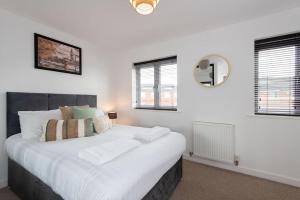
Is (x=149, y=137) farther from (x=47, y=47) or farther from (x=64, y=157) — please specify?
(x=47, y=47)

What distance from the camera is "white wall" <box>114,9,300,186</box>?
2.18m

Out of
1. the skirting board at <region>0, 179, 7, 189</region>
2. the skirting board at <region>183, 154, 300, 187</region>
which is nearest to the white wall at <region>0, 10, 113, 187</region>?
the skirting board at <region>0, 179, 7, 189</region>

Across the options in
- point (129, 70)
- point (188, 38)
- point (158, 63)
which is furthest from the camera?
point (129, 70)

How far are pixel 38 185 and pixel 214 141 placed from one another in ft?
8.07

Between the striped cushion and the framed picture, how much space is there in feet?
3.78

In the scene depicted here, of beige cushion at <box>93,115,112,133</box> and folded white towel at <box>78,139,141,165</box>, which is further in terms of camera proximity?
beige cushion at <box>93,115,112,133</box>

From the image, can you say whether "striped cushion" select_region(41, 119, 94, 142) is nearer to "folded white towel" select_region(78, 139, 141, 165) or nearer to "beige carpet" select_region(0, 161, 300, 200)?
Answer: "folded white towel" select_region(78, 139, 141, 165)

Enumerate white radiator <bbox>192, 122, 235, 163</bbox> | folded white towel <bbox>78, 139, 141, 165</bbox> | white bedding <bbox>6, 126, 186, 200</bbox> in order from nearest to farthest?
white bedding <bbox>6, 126, 186, 200</bbox> < folded white towel <bbox>78, 139, 141, 165</bbox> < white radiator <bbox>192, 122, 235, 163</bbox>

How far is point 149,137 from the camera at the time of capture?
1.86 metres

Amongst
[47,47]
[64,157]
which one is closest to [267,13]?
[64,157]

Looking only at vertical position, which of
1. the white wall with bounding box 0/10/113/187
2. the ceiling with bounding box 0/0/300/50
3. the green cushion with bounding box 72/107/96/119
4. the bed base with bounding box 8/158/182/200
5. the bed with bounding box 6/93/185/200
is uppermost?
the ceiling with bounding box 0/0/300/50

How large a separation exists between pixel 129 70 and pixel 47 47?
1.74m

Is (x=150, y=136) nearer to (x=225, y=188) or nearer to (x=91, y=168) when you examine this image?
(x=91, y=168)

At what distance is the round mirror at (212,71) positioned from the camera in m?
2.63
